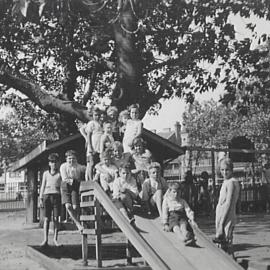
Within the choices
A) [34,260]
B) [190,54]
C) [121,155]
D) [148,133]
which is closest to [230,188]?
[121,155]

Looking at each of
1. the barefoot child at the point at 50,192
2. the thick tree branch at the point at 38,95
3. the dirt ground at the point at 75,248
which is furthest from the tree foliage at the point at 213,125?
the barefoot child at the point at 50,192

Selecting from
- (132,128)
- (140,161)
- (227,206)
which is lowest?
(227,206)

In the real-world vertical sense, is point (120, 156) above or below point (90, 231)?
above

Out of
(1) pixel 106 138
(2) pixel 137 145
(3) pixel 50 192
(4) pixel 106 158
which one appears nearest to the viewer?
(4) pixel 106 158

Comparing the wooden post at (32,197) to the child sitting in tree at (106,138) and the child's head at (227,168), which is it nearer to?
the child sitting in tree at (106,138)

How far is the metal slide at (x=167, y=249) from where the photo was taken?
734cm

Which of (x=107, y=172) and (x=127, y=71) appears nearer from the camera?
(x=107, y=172)

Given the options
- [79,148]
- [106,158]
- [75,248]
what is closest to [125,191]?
[106,158]

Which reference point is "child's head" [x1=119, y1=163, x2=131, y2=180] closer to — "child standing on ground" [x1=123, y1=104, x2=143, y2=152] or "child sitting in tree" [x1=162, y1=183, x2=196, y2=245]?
"child sitting in tree" [x1=162, y1=183, x2=196, y2=245]

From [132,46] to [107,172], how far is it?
7855mm

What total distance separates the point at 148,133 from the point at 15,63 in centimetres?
590

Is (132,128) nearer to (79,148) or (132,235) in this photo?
(132,235)

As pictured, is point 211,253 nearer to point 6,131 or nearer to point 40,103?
point 40,103

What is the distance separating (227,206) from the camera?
877 centimetres
